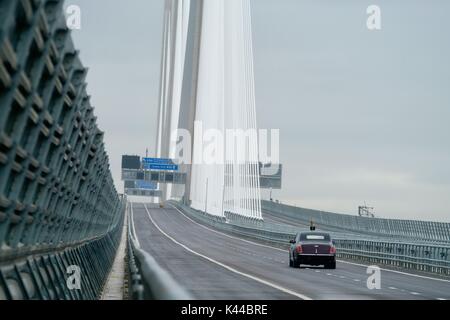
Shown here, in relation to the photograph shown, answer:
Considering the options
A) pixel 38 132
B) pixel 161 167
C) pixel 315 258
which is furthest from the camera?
pixel 161 167

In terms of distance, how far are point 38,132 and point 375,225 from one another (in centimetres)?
8546

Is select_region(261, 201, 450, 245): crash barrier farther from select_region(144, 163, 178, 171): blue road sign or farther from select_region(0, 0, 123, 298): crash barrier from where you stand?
select_region(0, 0, 123, 298): crash barrier

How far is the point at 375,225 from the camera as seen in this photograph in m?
94.9

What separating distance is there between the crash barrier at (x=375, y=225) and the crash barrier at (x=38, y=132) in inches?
1959

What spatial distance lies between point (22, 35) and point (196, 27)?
353ft

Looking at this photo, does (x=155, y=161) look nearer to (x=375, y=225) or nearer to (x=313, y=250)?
(x=375, y=225)

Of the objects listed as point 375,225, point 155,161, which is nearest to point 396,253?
point 375,225

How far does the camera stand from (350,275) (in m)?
37.9

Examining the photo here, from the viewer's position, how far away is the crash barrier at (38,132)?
30.0ft

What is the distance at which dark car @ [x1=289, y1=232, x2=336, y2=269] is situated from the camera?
142 ft

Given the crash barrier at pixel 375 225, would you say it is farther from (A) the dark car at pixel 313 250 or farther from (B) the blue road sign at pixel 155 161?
(B) the blue road sign at pixel 155 161

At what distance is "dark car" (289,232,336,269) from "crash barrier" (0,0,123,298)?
1015 inches
